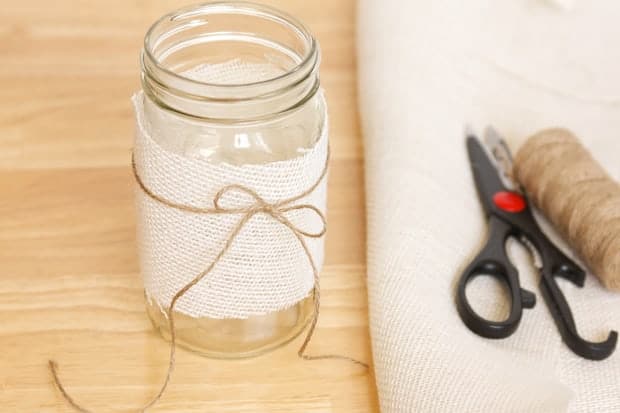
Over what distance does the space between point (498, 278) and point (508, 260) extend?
0.04 ft

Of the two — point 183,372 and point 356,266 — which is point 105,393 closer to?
point 183,372

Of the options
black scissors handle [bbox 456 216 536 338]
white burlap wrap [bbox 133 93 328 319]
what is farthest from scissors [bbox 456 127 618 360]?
white burlap wrap [bbox 133 93 328 319]

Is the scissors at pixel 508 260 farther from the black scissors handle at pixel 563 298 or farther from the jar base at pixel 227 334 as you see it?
the jar base at pixel 227 334

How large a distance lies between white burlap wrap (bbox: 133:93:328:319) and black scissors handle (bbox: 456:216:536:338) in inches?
3.8

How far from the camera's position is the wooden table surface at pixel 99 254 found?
20.5 inches

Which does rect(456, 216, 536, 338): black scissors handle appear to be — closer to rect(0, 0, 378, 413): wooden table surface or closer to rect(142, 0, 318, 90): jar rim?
rect(0, 0, 378, 413): wooden table surface

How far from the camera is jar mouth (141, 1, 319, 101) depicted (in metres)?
0.46

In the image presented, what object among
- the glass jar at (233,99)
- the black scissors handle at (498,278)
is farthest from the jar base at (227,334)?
the black scissors handle at (498,278)

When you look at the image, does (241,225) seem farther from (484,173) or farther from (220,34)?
(484,173)

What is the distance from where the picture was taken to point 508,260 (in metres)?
0.58

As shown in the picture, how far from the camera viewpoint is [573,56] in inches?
32.4

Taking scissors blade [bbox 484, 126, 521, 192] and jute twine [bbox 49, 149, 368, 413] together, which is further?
scissors blade [bbox 484, 126, 521, 192]

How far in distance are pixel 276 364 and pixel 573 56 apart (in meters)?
0.45

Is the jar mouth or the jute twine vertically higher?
the jar mouth
